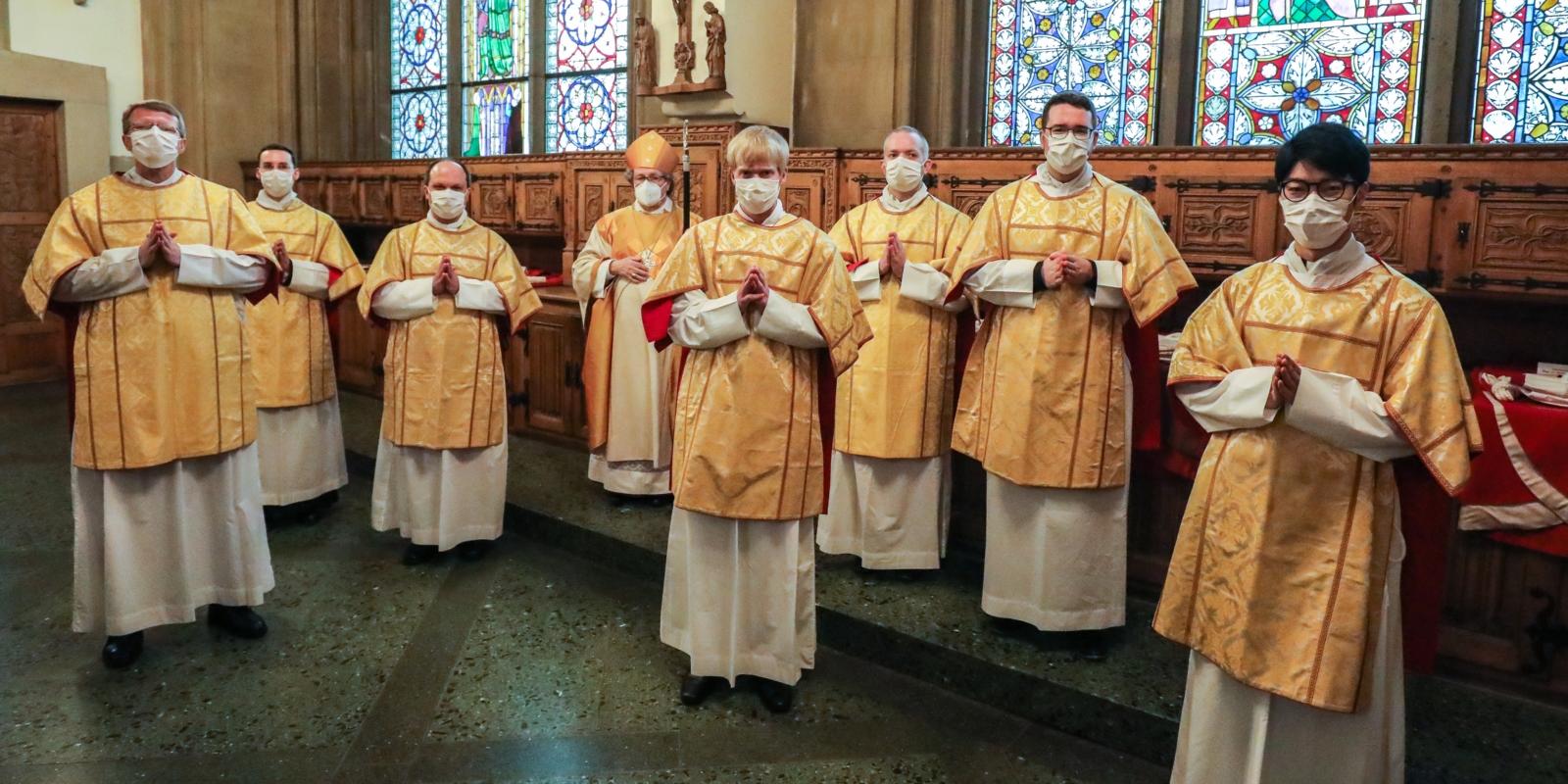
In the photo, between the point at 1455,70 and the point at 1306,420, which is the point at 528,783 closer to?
the point at 1306,420

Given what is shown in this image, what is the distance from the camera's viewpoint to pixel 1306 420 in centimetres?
263

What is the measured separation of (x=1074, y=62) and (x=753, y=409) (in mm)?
3797

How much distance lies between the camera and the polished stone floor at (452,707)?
350 centimetres

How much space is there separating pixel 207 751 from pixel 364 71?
8454 mm

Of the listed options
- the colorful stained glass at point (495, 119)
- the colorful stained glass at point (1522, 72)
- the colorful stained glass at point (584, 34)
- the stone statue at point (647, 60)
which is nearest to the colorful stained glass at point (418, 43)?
the colorful stained glass at point (495, 119)

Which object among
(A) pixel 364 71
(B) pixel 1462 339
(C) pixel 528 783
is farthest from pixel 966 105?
(A) pixel 364 71

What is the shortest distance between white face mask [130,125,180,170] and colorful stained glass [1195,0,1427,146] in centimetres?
473

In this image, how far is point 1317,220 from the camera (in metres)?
2.66

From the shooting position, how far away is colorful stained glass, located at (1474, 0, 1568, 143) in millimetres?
4957

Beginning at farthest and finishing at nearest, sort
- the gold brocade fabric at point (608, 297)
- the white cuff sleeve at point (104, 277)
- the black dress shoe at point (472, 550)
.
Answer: the gold brocade fabric at point (608, 297), the black dress shoe at point (472, 550), the white cuff sleeve at point (104, 277)

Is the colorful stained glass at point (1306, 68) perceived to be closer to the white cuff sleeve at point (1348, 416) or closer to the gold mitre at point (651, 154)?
the gold mitre at point (651, 154)

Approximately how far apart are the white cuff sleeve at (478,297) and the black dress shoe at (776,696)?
2.31m

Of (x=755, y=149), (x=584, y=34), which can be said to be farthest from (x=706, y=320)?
(x=584, y=34)

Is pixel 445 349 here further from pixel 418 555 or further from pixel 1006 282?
pixel 1006 282
